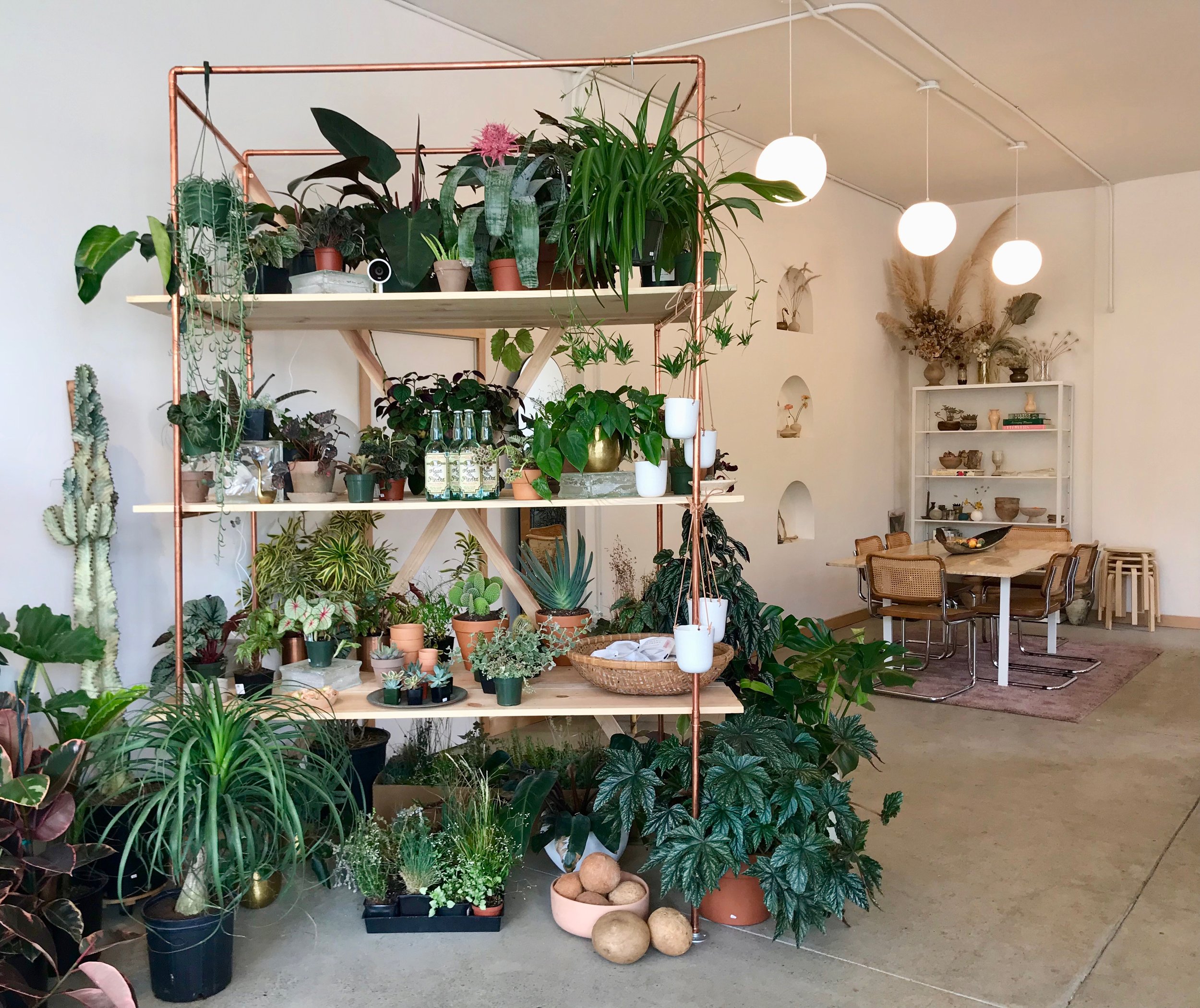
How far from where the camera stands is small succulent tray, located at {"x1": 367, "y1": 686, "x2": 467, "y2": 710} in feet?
10.3

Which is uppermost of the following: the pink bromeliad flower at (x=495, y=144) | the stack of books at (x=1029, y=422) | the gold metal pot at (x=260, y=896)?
the pink bromeliad flower at (x=495, y=144)

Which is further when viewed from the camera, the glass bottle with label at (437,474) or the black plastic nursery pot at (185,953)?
the glass bottle with label at (437,474)

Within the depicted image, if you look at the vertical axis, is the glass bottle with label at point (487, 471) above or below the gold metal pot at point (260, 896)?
above

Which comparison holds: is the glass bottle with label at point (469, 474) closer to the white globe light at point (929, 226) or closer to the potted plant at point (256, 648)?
the potted plant at point (256, 648)

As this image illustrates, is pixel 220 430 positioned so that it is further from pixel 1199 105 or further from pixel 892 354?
pixel 892 354

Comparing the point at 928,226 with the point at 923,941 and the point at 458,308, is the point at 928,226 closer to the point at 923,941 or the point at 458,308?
the point at 458,308

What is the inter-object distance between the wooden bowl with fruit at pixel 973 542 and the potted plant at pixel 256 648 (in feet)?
17.0

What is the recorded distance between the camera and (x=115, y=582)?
11.9 feet

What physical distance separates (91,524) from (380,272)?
1.34 metres

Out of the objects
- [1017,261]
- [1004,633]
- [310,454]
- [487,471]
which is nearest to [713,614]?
[487,471]

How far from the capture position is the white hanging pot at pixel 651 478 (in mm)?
3092

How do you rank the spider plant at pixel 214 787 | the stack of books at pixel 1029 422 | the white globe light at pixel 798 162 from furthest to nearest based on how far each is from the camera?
the stack of books at pixel 1029 422, the white globe light at pixel 798 162, the spider plant at pixel 214 787

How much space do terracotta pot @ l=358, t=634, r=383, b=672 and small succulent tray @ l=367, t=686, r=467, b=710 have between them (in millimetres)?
267

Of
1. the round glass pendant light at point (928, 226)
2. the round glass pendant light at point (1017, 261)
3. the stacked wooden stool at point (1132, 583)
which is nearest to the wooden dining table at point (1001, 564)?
the stacked wooden stool at point (1132, 583)
